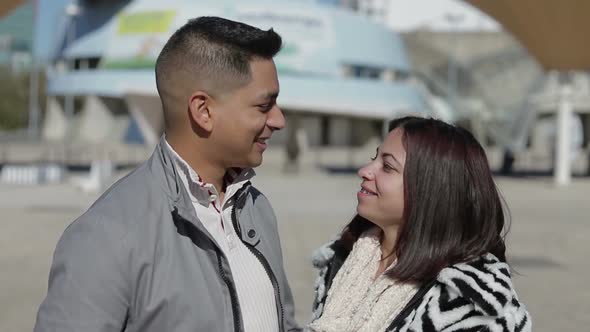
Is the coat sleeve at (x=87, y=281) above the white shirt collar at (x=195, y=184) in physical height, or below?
below

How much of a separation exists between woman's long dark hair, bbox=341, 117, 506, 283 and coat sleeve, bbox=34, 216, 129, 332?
949 mm

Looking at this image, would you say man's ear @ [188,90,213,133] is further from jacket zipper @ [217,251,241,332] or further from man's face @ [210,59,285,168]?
jacket zipper @ [217,251,241,332]

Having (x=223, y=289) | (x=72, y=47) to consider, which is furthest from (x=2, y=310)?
(x=72, y=47)

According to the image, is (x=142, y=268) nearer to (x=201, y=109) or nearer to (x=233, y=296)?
(x=233, y=296)

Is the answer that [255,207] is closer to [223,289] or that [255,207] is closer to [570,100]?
[223,289]

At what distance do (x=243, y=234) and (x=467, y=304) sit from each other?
27.8 inches

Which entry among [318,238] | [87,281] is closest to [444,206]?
[87,281]

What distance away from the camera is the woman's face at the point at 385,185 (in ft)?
8.64

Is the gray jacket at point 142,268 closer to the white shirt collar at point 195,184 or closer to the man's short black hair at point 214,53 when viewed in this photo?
the white shirt collar at point 195,184

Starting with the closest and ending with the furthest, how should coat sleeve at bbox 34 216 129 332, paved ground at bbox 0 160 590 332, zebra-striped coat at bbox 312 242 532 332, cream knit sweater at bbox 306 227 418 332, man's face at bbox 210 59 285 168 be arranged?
1. coat sleeve at bbox 34 216 129 332
2. man's face at bbox 210 59 285 168
3. zebra-striped coat at bbox 312 242 532 332
4. cream knit sweater at bbox 306 227 418 332
5. paved ground at bbox 0 160 590 332

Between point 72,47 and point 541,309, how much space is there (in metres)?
54.6

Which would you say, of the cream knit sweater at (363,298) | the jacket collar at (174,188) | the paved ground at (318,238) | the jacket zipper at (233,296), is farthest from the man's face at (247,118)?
the paved ground at (318,238)

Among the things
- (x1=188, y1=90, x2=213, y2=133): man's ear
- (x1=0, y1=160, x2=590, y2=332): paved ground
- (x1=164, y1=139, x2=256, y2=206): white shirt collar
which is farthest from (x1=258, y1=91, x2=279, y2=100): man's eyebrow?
(x1=0, y1=160, x2=590, y2=332): paved ground

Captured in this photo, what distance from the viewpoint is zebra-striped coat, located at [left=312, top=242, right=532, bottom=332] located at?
7.76 feet
